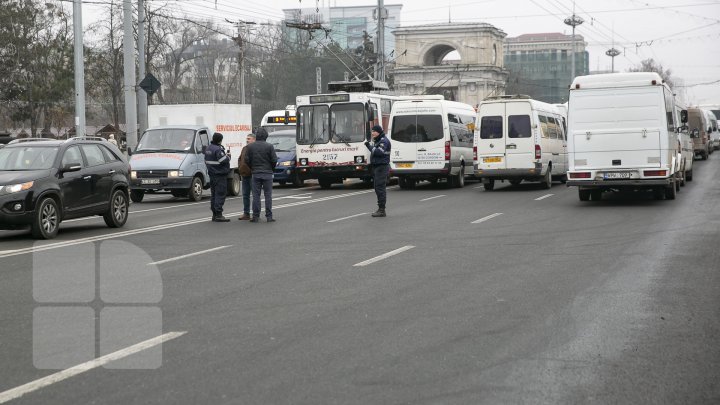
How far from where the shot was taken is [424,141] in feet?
102

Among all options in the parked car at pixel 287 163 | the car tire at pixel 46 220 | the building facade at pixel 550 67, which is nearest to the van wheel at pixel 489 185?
the parked car at pixel 287 163

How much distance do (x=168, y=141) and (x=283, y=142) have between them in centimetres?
901

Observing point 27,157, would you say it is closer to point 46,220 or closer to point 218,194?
point 46,220

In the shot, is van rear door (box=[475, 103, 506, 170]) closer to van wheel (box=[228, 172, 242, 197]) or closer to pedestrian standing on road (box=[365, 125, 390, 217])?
van wheel (box=[228, 172, 242, 197])

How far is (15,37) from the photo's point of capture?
60.6 metres

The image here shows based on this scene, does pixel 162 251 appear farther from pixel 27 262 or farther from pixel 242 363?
pixel 242 363

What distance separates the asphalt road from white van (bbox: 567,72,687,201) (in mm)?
3701

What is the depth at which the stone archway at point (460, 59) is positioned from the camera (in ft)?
304

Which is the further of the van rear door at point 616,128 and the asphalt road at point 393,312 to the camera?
the van rear door at point 616,128

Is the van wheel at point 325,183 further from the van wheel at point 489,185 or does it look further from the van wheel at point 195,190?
the van wheel at point 195,190

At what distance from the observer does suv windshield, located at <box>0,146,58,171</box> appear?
54.8ft

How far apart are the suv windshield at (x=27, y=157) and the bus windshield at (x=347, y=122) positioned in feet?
51.0

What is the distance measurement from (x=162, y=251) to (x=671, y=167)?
12629 mm

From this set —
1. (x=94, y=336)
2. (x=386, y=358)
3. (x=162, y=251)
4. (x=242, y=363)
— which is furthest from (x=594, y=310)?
(x=162, y=251)
